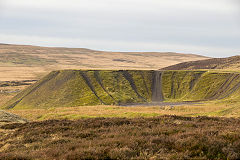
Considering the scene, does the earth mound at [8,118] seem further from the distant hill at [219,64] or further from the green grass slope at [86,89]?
the distant hill at [219,64]

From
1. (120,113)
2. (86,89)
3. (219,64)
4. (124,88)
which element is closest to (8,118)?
(120,113)

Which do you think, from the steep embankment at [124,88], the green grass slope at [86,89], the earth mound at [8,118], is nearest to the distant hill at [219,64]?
the steep embankment at [124,88]

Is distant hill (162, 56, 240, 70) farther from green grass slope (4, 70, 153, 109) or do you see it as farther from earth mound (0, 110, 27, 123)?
earth mound (0, 110, 27, 123)

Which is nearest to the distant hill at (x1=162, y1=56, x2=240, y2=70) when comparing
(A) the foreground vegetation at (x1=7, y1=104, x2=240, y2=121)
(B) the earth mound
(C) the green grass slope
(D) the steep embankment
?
(D) the steep embankment

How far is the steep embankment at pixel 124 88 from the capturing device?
254 feet

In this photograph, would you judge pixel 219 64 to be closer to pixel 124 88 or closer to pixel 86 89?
pixel 124 88

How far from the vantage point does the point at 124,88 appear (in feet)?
292

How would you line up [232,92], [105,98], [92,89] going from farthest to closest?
[92,89]
[105,98]
[232,92]

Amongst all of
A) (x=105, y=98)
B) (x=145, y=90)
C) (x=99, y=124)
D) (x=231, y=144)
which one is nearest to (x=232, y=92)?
(x=145, y=90)

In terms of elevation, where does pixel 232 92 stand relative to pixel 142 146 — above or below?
below

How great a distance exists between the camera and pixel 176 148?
1014cm

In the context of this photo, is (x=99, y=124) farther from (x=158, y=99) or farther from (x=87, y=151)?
(x=158, y=99)

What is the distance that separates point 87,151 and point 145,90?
8187 centimetres

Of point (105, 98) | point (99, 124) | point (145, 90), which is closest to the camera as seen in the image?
point (99, 124)
